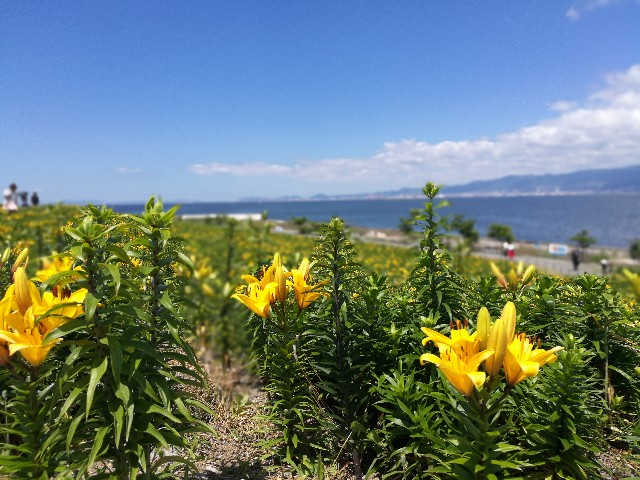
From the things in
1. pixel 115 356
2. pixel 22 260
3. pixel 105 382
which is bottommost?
pixel 105 382

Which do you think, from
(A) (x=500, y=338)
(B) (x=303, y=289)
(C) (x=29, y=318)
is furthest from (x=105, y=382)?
(A) (x=500, y=338)

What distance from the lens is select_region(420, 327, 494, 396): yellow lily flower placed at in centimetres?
132

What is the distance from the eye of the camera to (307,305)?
215 cm

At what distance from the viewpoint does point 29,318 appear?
144 centimetres

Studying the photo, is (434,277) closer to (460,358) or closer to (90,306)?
(460,358)

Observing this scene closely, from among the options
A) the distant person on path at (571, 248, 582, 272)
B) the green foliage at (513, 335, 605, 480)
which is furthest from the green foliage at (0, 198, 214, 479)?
the distant person on path at (571, 248, 582, 272)

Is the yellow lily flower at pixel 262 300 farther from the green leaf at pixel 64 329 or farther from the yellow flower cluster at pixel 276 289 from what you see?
the green leaf at pixel 64 329

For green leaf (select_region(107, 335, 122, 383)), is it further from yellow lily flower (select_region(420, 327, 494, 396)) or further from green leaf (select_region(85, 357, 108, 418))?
yellow lily flower (select_region(420, 327, 494, 396))

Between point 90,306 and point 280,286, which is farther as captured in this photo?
point 280,286

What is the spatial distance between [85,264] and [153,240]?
1.05 feet

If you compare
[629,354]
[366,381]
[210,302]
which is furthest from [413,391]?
[210,302]

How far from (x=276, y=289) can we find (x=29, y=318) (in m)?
0.98

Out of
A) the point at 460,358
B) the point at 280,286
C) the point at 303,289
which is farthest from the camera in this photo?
the point at 303,289

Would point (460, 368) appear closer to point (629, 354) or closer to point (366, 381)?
point (366, 381)
